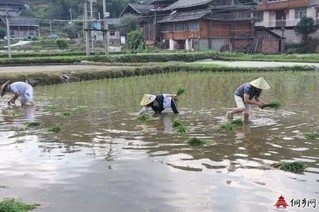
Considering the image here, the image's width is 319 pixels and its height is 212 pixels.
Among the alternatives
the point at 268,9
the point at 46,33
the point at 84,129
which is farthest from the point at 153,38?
the point at 84,129

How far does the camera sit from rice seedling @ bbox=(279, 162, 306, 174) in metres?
6.29

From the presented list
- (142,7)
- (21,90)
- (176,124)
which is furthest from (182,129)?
(142,7)

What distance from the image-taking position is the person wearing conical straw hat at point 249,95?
33.6ft

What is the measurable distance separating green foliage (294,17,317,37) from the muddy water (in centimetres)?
3612

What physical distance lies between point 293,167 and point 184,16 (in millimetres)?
48096

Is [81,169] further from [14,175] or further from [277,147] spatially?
[277,147]

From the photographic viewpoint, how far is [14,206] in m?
4.92

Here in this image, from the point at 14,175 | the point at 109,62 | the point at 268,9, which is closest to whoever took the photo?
the point at 14,175

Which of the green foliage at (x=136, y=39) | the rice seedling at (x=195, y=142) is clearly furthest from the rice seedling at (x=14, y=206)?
the green foliage at (x=136, y=39)

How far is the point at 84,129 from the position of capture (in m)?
9.98

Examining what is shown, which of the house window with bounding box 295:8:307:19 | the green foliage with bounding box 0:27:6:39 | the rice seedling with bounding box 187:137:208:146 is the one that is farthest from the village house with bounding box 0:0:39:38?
the rice seedling with bounding box 187:137:208:146

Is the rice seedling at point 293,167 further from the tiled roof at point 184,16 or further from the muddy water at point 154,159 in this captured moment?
the tiled roof at point 184,16

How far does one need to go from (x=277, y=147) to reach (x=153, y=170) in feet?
8.57

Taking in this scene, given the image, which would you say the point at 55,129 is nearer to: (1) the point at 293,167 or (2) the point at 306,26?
(1) the point at 293,167
